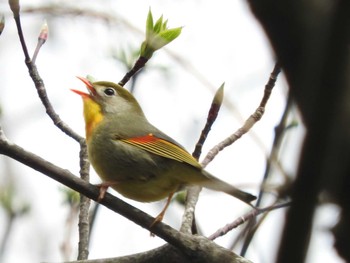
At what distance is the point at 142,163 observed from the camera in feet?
12.7

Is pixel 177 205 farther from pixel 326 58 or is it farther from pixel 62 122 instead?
pixel 326 58

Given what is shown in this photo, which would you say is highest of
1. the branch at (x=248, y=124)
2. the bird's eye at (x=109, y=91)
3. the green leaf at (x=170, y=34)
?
the bird's eye at (x=109, y=91)

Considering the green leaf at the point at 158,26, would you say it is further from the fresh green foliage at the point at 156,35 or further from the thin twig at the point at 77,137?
the thin twig at the point at 77,137

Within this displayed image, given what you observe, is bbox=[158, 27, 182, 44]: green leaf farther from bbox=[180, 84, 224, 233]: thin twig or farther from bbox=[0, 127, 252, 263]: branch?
bbox=[0, 127, 252, 263]: branch

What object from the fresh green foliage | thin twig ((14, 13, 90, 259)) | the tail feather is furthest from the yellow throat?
the tail feather

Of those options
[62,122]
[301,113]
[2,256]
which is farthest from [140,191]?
[301,113]

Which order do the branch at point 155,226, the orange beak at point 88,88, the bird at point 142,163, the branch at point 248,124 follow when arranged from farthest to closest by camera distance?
the orange beak at point 88,88
the bird at point 142,163
the branch at point 248,124
the branch at point 155,226

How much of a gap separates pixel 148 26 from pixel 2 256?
1762mm

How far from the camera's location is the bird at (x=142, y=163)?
12.1 ft

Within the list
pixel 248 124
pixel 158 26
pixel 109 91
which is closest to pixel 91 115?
pixel 109 91

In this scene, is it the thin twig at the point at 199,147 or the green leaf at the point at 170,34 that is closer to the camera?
the thin twig at the point at 199,147

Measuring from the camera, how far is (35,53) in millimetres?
3439

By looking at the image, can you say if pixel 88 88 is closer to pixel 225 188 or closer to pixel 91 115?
pixel 91 115

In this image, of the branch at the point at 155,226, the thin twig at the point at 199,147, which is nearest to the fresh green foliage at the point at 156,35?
the thin twig at the point at 199,147
